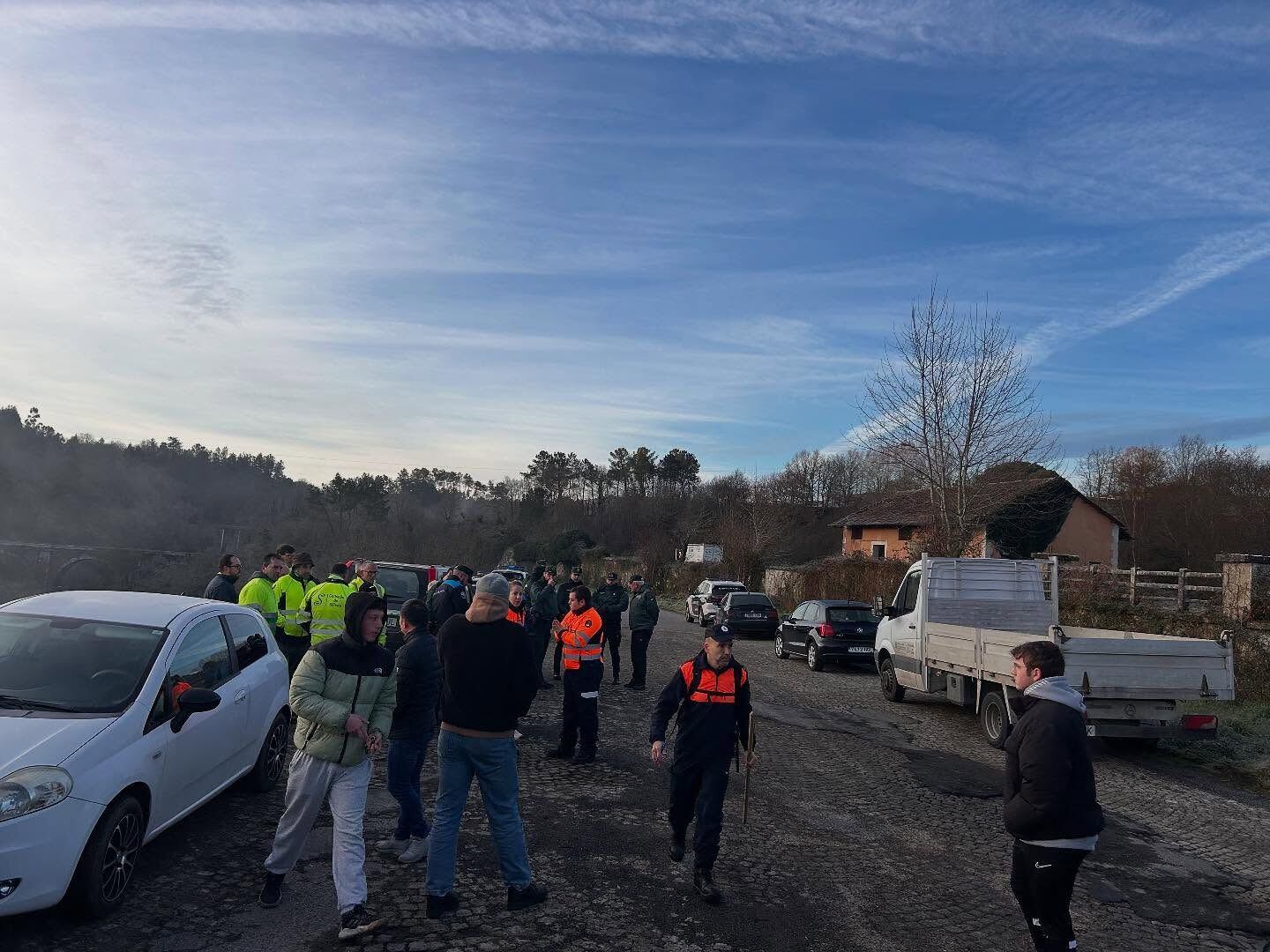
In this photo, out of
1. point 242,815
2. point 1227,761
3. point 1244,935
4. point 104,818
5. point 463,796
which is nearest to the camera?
point 104,818

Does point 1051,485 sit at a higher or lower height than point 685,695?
higher

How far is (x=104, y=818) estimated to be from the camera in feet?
14.6

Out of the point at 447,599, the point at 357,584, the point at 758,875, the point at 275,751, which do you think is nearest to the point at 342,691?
the point at 275,751

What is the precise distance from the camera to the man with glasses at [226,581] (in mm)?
9117

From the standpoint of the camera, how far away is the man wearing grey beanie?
4.74m

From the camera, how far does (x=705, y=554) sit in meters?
52.4

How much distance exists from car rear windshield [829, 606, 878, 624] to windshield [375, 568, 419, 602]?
9177 millimetres

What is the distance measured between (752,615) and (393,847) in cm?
2050

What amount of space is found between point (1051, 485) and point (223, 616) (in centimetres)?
3373

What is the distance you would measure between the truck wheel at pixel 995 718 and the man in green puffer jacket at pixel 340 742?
327 inches

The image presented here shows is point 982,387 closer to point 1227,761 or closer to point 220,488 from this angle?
point 1227,761

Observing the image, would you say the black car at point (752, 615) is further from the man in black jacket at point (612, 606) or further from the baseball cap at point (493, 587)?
the baseball cap at point (493, 587)

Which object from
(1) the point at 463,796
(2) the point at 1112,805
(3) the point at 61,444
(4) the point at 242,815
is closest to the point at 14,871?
(1) the point at 463,796

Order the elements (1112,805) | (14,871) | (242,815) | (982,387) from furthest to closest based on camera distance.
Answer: (982,387), (1112,805), (242,815), (14,871)
